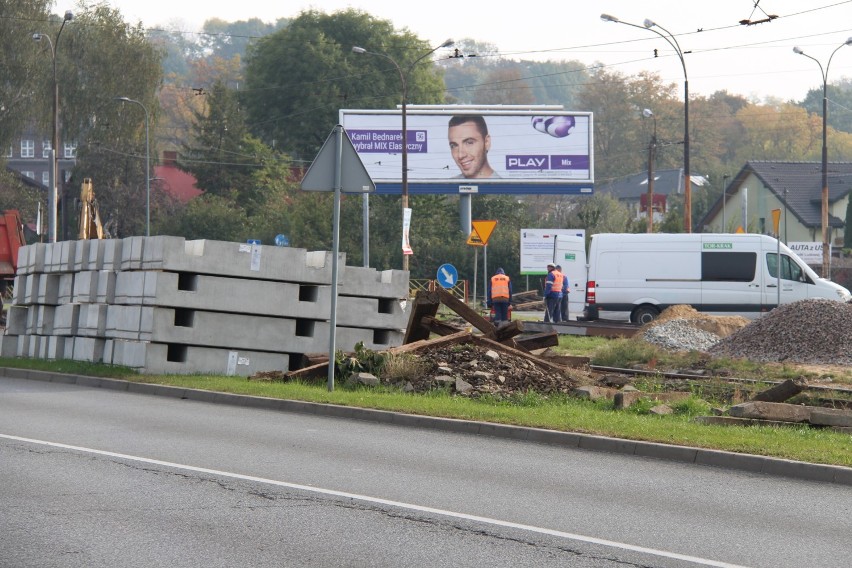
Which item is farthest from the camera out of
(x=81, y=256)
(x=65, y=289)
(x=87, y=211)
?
(x=87, y=211)

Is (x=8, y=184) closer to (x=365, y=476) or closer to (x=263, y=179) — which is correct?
(x=263, y=179)

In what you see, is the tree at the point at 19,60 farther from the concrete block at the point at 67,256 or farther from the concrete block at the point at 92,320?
the concrete block at the point at 92,320

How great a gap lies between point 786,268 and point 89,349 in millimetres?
18951

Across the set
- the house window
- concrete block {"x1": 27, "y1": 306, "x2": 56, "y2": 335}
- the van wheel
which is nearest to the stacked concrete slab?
concrete block {"x1": 27, "y1": 306, "x2": 56, "y2": 335}

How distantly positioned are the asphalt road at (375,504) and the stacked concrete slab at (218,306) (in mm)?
5228

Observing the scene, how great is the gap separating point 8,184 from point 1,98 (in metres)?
13.4

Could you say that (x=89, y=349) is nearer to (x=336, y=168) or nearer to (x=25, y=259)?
(x=25, y=259)

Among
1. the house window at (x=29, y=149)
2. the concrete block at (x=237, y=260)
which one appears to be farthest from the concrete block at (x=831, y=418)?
the house window at (x=29, y=149)

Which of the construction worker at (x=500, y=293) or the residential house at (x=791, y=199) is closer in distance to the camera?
the construction worker at (x=500, y=293)

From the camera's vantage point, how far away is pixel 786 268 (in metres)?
31.6

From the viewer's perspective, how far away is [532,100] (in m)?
133

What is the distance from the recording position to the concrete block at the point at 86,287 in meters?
19.7

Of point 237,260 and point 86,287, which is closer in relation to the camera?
point 237,260

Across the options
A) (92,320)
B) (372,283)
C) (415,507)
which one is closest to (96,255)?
(92,320)
